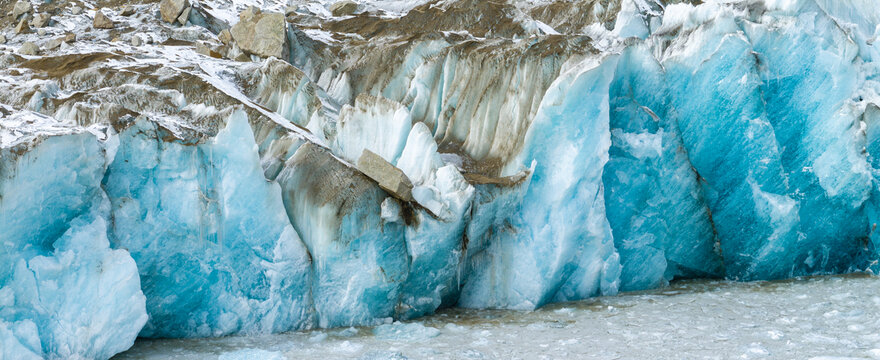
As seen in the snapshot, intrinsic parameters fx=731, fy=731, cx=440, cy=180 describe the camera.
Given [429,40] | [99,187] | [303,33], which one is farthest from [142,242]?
[303,33]

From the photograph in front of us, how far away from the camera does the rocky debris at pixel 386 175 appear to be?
331 inches

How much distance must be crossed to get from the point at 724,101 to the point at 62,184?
8210mm

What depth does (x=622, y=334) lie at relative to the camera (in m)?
7.73

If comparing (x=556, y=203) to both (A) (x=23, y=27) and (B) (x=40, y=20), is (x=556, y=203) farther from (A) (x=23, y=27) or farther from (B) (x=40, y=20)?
(A) (x=23, y=27)

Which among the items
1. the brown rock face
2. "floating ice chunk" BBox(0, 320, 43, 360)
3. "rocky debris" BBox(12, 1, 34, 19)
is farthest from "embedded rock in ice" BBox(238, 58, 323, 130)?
"rocky debris" BBox(12, 1, 34, 19)

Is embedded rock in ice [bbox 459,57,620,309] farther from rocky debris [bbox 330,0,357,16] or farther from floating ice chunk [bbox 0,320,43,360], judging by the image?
rocky debris [bbox 330,0,357,16]

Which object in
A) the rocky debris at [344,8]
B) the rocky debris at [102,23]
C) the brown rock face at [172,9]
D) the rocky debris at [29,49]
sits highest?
the rocky debris at [344,8]

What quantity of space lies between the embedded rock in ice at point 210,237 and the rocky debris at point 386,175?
1080mm

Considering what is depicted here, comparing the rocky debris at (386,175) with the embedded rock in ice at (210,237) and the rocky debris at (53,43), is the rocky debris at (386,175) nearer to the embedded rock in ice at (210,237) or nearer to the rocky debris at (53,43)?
the embedded rock in ice at (210,237)

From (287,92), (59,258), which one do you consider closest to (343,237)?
(59,258)

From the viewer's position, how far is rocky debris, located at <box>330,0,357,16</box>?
17.5 metres

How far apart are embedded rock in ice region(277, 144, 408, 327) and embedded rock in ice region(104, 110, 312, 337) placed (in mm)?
216

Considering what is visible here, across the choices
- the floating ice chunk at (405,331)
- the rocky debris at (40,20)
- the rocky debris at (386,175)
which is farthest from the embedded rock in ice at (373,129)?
the rocky debris at (40,20)

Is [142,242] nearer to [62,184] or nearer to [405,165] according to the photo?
[62,184]
